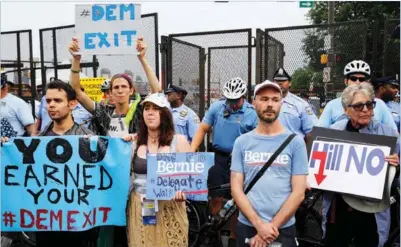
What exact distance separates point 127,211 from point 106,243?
1.63 ft

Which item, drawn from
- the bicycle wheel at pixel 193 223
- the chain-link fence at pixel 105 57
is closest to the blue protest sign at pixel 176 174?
the bicycle wheel at pixel 193 223

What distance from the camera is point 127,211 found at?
4070 mm

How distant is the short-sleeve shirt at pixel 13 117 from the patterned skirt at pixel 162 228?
2.92 m

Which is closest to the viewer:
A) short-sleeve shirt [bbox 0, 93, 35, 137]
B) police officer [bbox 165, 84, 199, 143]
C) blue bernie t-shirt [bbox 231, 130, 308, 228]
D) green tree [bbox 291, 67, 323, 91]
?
blue bernie t-shirt [bbox 231, 130, 308, 228]

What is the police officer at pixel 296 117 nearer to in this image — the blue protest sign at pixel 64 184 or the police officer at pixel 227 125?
the police officer at pixel 227 125

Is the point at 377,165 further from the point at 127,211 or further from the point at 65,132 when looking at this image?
the point at 65,132

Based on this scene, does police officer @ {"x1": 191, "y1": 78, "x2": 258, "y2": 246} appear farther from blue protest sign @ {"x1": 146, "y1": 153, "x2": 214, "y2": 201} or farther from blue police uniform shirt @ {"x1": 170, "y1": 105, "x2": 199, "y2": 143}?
blue protest sign @ {"x1": 146, "y1": 153, "x2": 214, "y2": 201}

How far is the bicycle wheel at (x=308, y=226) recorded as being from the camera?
5.34m

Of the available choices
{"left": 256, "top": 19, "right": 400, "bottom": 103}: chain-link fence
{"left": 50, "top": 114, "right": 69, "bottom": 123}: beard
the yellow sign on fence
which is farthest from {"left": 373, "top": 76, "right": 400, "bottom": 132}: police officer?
the yellow sign on fence

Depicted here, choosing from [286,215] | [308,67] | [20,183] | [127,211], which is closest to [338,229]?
[286,215]

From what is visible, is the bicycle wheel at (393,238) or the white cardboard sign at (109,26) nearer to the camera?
the bicycle wheel at (393,238)

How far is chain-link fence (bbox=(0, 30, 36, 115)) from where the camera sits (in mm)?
10133

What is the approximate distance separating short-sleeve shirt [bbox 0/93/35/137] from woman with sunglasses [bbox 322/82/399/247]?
13.6 feet

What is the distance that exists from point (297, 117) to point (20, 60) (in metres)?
7.13
